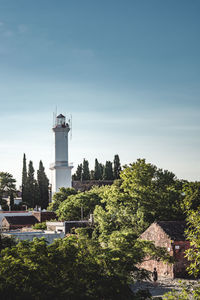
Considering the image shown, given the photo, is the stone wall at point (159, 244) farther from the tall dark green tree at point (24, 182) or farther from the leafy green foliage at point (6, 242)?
the tall dark green tree at point (24, 182)

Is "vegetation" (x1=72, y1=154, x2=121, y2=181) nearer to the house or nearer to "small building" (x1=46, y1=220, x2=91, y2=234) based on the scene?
"small building" (x1=46, y1=220, x2=91, y2=234)

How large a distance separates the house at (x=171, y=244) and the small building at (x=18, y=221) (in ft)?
69.5

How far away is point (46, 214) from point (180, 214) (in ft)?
67.6

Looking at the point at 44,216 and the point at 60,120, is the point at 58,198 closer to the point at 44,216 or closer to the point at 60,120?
the point at 44,216

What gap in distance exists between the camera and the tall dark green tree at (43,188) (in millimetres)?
69312

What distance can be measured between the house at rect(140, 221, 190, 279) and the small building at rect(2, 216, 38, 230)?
21.2 metres

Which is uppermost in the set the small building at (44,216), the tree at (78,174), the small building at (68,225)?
the tree at (78,174)

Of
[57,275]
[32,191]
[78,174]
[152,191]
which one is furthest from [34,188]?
[57,275]

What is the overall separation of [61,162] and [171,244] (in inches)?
1427

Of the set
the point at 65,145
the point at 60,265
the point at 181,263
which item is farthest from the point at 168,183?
the point at 65,145

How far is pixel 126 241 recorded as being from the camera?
24.4 meters

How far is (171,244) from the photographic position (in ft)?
86.6

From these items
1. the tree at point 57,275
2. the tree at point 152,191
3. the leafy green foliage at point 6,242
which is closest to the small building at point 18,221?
the tree at point 152,191

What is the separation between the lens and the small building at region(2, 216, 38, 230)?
150 ft
